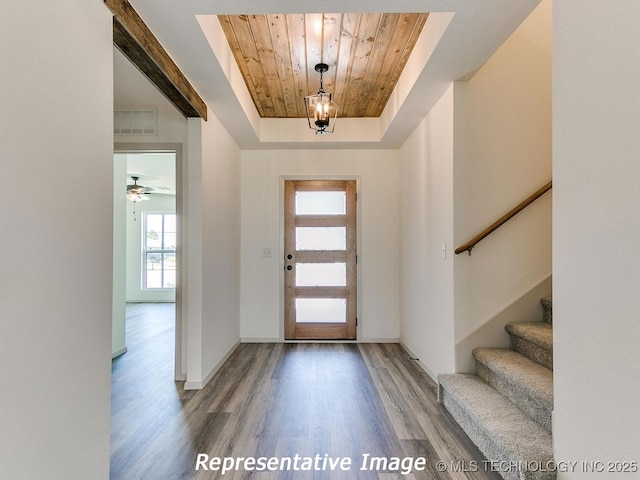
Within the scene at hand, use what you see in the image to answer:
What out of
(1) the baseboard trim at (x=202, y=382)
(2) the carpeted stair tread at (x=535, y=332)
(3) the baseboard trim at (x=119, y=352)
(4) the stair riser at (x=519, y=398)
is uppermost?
(2) the carpeted stair tread at (x=535, y=332)

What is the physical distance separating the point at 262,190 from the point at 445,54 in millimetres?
2694

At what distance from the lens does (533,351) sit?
7.34 ft

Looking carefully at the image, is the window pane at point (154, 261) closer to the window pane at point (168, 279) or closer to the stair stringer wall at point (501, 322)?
the window pane at point (168, 279)

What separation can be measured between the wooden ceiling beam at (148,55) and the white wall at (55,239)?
4.7 inches

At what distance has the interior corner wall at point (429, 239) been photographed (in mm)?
2664

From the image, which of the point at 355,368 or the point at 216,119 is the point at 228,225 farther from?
the point at 355,368

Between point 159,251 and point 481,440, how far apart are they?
7926mm

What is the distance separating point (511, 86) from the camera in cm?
254

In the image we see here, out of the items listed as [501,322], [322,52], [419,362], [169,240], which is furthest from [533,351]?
[169,240]

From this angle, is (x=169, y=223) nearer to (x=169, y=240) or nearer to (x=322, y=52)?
Result: (x=169, y=240)

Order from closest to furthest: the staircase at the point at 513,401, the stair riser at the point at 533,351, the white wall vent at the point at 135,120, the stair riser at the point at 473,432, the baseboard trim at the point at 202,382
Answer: the staircase at the point at 513,401, the stair riser at the point at 473,432, the stair riser at the point at 533,351, the baseboard trim at the point at 202,382, the white wall vent at the point at 135,120

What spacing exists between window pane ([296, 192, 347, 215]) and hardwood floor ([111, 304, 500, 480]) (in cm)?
181

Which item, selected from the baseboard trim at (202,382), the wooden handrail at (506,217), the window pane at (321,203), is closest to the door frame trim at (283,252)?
the window pane at (321,203)

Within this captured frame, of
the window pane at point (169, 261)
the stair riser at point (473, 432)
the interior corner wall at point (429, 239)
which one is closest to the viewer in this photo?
the stair riser at point (473, 432)
